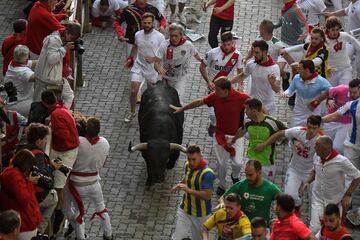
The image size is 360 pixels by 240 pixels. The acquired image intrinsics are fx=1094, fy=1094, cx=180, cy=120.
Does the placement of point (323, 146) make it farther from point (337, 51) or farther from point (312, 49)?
point (337, 51)

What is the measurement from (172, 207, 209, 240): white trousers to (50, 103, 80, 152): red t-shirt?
1.93 metres

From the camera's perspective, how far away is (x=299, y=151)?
17.0 meters

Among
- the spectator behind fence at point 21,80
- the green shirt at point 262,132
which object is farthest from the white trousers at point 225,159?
the spectator behind fence at point 21,80

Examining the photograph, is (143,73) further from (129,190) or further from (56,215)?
(56,215)

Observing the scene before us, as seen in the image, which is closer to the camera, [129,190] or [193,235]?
[193,235]

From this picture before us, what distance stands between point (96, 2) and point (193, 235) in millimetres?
9040

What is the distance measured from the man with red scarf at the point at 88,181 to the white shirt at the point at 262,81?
336 cm

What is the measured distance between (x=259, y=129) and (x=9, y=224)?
196 inches

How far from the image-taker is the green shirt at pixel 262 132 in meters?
17.1

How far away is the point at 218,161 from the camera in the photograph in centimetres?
1817

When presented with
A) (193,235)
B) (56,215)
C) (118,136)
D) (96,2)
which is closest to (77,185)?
(56,215)

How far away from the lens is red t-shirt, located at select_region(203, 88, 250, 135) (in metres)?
17.7

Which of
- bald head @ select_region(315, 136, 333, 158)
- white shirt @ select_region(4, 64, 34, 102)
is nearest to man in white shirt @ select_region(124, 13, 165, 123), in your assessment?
white shirt @ select_region(4, 64, 34, 102)

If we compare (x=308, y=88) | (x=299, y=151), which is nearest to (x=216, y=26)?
(x=308, y=88)
